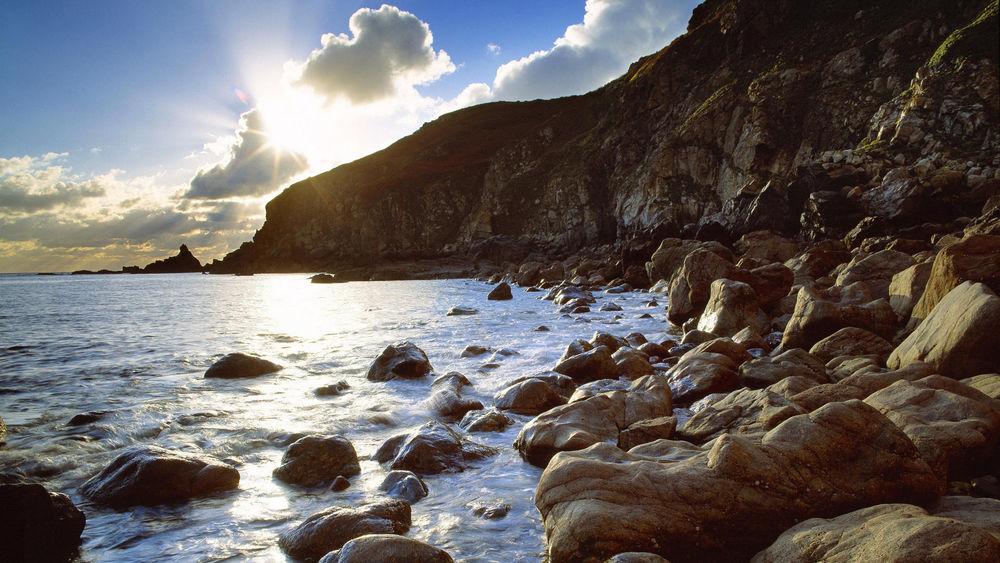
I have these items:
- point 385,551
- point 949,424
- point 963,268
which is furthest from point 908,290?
point 385,551

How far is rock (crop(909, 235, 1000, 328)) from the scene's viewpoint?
6.40 metres

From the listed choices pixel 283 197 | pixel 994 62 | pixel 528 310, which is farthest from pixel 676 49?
pixel 283 197

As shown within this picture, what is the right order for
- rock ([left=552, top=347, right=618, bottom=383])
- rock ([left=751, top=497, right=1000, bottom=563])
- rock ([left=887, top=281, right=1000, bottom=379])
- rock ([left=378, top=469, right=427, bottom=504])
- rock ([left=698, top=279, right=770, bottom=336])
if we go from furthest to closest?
rock ([left=698, top=279, right=770, bottom=336])
rock ([left=552, top=347, right=618, bottom=383])
rock ([left=887, top=281, right=1000, bottom=379])
rock ([left=378, top=469, right=427, bottom=504])
rock ([left=751, top=497, right=1000, bottom=563])

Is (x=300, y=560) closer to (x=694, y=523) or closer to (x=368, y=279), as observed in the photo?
(x=694, y=523)

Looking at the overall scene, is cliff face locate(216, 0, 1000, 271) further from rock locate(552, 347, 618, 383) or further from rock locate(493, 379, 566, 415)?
rock locate(493, 379, 566, 415)

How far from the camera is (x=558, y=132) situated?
8344 cm

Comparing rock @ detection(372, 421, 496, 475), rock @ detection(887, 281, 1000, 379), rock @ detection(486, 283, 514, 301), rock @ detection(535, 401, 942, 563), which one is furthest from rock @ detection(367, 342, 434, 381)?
rock @ detection(486, 283, 514, 301)

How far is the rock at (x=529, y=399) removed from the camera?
632 centimetres

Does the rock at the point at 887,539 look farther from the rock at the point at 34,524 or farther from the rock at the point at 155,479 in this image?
the rock at the point at 34,524

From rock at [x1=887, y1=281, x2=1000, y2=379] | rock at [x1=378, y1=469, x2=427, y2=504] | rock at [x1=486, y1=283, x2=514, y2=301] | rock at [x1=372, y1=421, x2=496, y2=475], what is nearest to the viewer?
rock at [x1=378, y1=469, x2=427, y2=504]

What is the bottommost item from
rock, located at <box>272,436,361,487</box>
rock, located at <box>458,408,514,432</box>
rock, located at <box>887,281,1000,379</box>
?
rock, located at <box>458,408,514,432</box>

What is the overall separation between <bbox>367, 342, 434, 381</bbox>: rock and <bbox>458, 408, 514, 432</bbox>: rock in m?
2.76

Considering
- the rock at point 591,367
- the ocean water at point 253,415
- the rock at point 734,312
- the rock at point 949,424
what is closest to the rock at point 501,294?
the ocean water at point 253,415

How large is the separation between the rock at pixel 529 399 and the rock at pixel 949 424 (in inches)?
138
